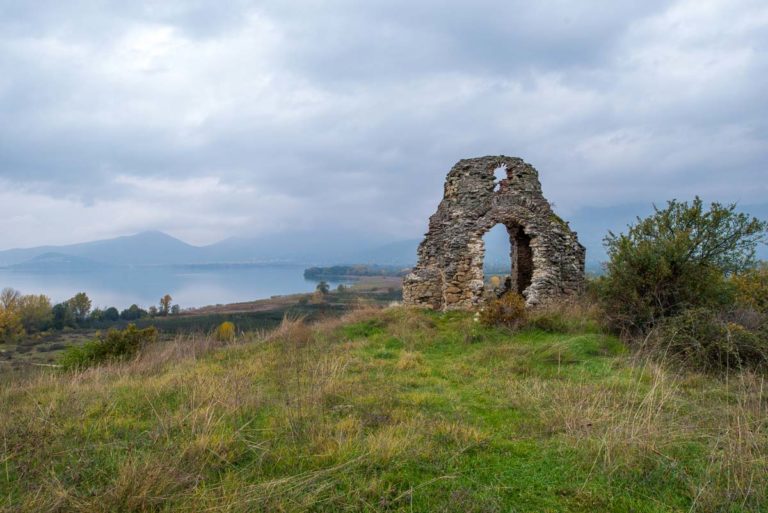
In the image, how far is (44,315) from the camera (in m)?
58.2

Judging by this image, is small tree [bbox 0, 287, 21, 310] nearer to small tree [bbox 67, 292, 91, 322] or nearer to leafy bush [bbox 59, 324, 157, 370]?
small tree [bbox 67, 292, 91, 322]

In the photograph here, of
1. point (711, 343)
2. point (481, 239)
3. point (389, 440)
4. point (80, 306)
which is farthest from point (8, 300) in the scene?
point (711, 343)

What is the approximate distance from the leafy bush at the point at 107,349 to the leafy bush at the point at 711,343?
1148 cm

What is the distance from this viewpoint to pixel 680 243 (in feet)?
30.8

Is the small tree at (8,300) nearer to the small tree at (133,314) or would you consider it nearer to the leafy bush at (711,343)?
the small tree at (133,314)

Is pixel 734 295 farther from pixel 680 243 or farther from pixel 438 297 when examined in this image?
pixel 438 297

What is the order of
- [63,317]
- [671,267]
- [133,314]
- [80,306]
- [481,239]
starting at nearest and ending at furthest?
Answer: [671,267], [481,239], [63,317], [80,306], [133,314]

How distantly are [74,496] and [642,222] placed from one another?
1138 cm

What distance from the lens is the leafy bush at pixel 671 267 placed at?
30.1 feet

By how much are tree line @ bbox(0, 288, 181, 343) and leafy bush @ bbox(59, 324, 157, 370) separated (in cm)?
4834

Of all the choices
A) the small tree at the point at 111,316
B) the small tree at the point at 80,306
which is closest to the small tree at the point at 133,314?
the small tree at the point at 111,316

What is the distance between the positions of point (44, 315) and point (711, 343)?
7102 centimetres

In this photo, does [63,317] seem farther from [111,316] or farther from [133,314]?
[133,314]

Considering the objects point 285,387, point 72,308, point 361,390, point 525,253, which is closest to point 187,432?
point 285,387
